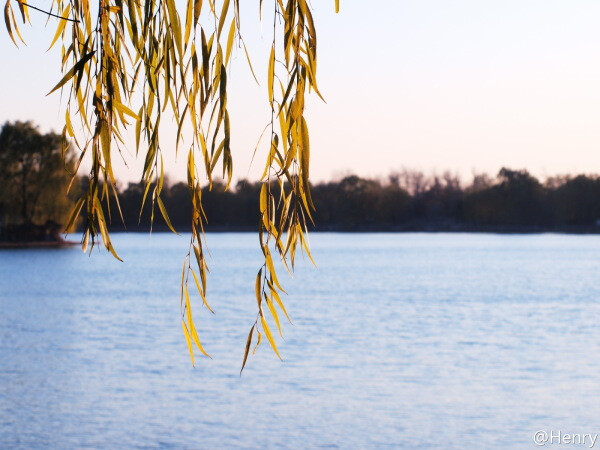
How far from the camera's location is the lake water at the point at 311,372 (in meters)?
10.9

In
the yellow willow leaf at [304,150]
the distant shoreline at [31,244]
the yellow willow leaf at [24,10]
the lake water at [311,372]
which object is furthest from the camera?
the distant shoreline at [31,244]

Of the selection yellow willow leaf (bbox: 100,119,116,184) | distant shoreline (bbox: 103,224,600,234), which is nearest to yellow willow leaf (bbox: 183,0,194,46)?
yellow willow leaf (bbox: 100,119,116,184)

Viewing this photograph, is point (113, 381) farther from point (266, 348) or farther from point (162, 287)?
point (162, 287)

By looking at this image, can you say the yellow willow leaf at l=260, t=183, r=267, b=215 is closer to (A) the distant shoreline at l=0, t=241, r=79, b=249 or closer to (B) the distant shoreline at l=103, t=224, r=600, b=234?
(A) the distant shoreline at l=0, t=241, r=79, b=249

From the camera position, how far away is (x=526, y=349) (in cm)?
1758

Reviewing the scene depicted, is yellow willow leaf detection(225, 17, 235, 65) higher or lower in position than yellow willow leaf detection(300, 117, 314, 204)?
higher

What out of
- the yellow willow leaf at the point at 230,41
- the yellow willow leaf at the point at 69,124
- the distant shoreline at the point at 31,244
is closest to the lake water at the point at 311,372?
the yellow willow leaf at the point at 69,124

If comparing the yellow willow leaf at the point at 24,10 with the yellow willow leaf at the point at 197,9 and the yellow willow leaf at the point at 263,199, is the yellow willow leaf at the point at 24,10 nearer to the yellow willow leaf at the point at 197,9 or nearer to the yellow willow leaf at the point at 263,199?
the yellow willow leaf at the point at 197,9

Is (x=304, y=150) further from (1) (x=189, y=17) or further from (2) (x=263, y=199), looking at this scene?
(1) (x=189, y=17)

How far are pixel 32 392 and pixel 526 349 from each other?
896cm

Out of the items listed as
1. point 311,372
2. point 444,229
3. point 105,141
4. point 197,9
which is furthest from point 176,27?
point 444,229

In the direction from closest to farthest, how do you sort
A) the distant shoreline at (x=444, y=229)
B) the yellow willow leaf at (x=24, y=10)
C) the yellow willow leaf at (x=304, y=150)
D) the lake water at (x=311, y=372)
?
the yellow willow leaf at (x=304, y=150) < the yellow willow leaf at (x=24, y=10) < the lake water at (x=311, y=372) < the distant shoreline at (x=444, y=229)

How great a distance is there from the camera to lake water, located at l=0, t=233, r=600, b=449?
35.8ft

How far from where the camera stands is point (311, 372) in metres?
14.6
